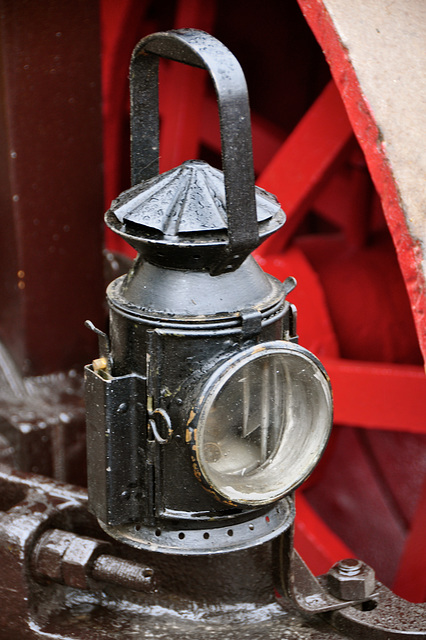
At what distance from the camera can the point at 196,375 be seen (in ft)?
4.82

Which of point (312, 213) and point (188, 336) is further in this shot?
point (312, 213)

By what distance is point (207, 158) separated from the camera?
13.0ft

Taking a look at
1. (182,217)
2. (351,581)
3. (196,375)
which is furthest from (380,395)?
(182,217)

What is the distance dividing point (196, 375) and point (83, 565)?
1.87 feet

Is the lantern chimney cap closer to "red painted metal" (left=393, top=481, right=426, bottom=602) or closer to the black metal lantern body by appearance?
the black metal lantern body

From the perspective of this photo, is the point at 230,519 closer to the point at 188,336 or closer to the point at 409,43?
the point at 188,336

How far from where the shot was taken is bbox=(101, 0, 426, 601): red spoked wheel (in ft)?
9.11

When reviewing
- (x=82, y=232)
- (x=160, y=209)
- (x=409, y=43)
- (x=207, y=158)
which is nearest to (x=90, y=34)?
(x=82, y=232)

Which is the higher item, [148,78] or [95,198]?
[148,78]

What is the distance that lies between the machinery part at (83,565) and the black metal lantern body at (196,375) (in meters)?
0.21

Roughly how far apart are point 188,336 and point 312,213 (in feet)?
9.38

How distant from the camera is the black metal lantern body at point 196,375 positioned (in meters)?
1.42

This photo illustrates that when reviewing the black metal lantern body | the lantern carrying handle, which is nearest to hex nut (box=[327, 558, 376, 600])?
the black metal lantern body

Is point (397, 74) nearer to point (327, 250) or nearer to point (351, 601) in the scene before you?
point (351, 601)
